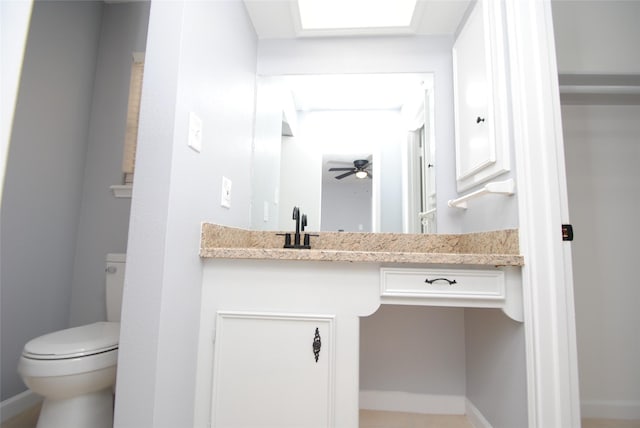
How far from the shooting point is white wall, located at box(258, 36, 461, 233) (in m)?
1.64

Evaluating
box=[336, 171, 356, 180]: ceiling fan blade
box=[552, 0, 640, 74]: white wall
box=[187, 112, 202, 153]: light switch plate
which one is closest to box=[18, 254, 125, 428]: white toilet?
box=[187, 112, 202, 153]: light switch plate

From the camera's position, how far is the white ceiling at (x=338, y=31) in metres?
1.50

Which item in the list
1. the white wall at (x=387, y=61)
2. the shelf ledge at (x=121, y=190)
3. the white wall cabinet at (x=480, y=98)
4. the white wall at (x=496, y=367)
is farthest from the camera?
the shelf ledge at (x=121, y=190)

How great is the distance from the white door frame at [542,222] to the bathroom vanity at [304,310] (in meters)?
0.07

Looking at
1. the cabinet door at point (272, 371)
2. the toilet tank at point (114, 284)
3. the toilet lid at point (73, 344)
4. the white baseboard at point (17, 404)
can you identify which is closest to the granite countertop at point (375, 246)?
the cabinet door at point (272, 371)

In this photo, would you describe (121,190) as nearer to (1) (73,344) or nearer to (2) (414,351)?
(1) (73,344)

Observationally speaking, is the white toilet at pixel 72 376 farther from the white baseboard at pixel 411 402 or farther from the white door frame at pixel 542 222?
the white door frame at pixel 542 222

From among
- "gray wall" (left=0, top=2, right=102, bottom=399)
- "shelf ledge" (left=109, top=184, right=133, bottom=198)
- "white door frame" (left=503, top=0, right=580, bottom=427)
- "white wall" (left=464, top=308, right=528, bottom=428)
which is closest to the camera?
"white door frame" (left=503, top=0, right=580, bottom=427)

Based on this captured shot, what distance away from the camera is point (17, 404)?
4.66 feet

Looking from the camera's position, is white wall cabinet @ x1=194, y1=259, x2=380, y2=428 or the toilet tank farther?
the toilet tank

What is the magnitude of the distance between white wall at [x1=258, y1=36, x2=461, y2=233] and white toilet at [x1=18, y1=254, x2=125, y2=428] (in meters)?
1.61

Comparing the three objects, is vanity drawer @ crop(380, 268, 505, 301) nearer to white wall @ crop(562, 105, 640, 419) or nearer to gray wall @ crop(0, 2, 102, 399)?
white wall @ crop(562, 105, 640, 419)

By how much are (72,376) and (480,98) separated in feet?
6.44

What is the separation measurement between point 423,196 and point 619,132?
1145mm
